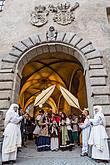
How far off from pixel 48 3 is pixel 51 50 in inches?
102

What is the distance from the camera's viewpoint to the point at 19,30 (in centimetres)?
914

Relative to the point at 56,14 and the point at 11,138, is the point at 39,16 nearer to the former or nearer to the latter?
the point at 56,14

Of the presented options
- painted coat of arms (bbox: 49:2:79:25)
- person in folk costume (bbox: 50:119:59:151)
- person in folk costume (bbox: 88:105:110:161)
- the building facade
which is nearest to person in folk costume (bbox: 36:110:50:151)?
person in folk costume (bbox: 50:119:59:151)

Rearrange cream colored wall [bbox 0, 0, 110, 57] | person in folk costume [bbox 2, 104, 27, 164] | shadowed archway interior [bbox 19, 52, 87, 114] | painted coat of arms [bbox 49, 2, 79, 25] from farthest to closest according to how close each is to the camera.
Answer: shadowed archway interior [bbox 19, 52, 87, 114], painted coat of arms [bbox 49, 2, 79, 25], cream colored wall [bbox 0, 0, 110, 57], person in folk costume [bbox 2, 104, 27, 164]

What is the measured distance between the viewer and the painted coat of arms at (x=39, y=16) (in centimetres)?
916

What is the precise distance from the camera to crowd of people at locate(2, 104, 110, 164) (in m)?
5.73

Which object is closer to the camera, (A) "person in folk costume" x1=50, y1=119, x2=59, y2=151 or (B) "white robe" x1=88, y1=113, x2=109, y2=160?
(B) "white robe" x1=88, y1=113, x2=109, y2=160

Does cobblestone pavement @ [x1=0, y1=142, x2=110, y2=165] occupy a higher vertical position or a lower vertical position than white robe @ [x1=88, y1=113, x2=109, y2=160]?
lower

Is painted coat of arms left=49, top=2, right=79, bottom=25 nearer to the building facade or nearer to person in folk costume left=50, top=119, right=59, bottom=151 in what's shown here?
the building facade

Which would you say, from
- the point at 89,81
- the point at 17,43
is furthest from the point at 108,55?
the point at 17,43

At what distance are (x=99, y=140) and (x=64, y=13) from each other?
250 inches

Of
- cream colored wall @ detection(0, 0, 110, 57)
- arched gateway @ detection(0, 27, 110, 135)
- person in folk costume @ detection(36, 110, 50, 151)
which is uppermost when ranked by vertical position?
cream colored wall @ detection(0, 0, 110, 57)

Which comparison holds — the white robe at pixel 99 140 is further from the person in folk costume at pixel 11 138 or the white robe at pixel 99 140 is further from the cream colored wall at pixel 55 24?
the cream colored wall at pixel 55 24

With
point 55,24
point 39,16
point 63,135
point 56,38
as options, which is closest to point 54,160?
point 63,135
